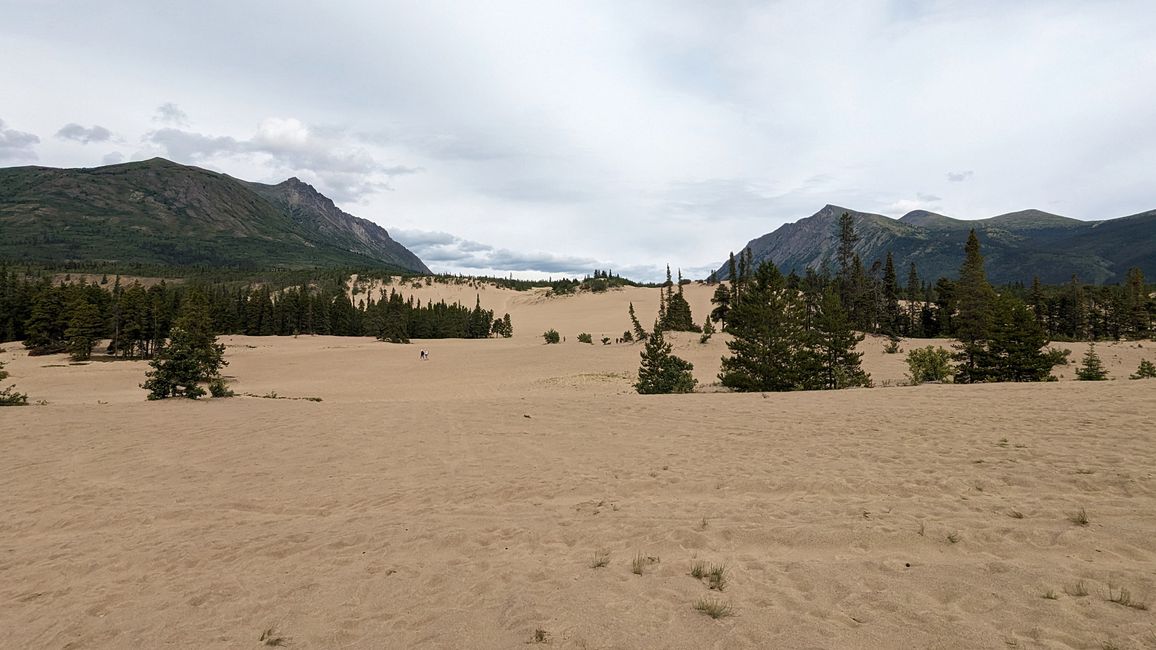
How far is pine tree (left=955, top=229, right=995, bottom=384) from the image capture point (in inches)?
918

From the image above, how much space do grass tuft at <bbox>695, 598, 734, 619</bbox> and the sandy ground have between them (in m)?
0.11

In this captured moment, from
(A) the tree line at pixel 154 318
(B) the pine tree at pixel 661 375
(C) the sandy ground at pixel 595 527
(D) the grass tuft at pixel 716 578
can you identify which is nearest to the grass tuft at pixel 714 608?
(C) the sandy ground at pixel 595 527

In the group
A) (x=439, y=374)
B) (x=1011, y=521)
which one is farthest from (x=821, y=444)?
(x=439, y=374)

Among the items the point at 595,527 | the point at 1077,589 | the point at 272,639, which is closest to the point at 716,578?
the point at 595,527

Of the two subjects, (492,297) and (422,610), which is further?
(492,297)

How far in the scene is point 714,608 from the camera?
4.52 metres

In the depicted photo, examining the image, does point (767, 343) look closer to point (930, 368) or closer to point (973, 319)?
point (930, 368)

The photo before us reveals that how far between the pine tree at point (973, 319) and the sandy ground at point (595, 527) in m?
8.58

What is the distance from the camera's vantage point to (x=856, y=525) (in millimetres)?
6297

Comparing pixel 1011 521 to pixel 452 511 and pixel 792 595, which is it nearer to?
pixel 792 595

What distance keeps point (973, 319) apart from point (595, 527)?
35.4 m

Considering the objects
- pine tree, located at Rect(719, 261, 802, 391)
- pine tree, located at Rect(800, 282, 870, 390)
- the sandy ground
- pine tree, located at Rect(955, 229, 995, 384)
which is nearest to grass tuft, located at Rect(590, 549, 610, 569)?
the sandy ground

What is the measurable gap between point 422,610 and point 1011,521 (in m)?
6.91

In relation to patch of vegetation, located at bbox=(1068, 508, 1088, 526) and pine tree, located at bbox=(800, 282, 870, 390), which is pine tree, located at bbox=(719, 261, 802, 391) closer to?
pine tree, located at bbox=(800, 282, 870, 390)
